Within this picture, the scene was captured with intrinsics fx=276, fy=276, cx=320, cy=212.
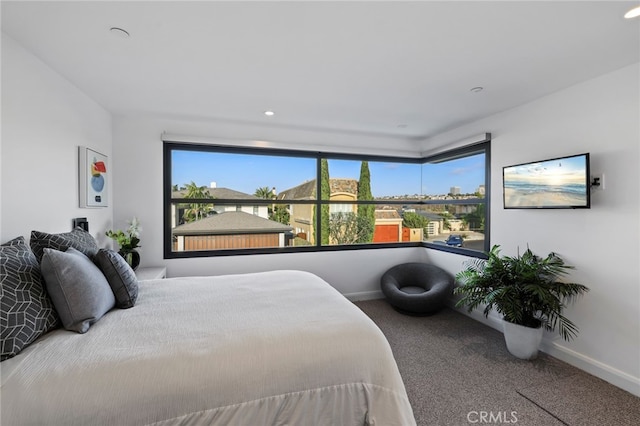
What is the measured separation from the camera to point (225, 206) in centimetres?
373

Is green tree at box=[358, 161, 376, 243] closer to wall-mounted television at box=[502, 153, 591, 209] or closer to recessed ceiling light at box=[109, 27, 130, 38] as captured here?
wall-mounted television at box=[502, 153, 591, 209]

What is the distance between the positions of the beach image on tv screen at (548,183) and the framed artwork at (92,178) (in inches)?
165

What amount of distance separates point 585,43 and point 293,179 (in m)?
3.14

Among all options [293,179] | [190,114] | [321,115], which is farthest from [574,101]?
[190,114]

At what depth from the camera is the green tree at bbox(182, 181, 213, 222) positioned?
359 centimetres

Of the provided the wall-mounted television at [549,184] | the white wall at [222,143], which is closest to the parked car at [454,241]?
the white wall at [222,143]

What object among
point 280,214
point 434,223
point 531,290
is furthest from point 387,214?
point 531,290

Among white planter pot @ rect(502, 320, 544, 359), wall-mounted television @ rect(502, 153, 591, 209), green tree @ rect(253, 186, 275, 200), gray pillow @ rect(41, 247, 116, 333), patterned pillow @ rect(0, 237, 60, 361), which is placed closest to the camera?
patterned pillow @ rect(0, 237, 60, 361)

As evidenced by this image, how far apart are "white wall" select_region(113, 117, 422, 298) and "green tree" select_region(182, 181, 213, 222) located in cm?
31

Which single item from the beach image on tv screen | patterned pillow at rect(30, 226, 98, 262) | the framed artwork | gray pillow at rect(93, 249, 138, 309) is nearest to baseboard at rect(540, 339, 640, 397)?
the beach image on tv screen

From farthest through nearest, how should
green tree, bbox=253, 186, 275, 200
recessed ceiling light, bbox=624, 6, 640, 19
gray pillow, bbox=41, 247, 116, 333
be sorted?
green tree, bbox=253, 186, 275, 200 → recessed ceiling light, bbox=624, 6, 640, 19 → gray pillow, bbox=41, 247, 116, 333

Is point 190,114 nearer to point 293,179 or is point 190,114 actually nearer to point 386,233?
point 293,179

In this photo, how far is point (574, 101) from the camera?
96.2 inches

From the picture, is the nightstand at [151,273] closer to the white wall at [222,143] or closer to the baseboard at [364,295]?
the white wall at [222,143]
